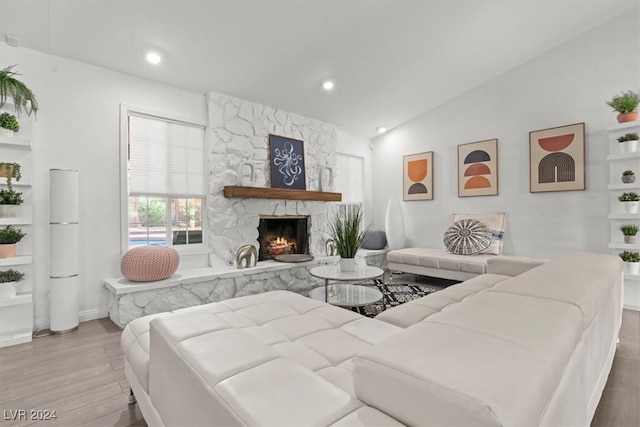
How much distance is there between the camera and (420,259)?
14.6ft

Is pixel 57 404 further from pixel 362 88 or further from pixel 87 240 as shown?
pixel 362 88

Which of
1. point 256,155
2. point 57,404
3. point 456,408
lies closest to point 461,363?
point 456,408

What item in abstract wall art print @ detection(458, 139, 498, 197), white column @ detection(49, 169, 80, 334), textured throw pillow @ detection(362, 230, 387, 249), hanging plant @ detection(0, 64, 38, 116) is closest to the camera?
hanging plant @ detection(0, 64, 38, 116)

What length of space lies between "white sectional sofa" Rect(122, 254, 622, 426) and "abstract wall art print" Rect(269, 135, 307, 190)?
10.6 ft

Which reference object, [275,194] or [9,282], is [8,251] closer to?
[9,282]

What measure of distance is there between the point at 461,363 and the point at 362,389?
0.23 m

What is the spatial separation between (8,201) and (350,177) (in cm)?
465

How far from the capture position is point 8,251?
2.52m

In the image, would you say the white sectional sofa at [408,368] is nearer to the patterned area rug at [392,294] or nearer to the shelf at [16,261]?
the patterned area rug at [392,294]

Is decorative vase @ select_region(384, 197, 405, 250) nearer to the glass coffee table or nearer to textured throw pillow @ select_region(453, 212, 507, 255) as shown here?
textured throw pillow @ select_region(453, 212, 507, 255)

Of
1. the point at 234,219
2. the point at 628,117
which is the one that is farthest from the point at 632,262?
the point at 234,219

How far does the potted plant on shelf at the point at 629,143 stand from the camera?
11.1 feet

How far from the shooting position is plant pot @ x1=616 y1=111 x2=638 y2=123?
11.1ft

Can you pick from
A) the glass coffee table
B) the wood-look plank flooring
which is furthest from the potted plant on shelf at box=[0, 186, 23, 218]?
the glass coffee table
